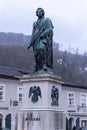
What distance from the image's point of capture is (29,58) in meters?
90.9

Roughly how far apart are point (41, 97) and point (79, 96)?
126 feet

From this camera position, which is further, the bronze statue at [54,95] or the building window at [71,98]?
the building window at [71,98]

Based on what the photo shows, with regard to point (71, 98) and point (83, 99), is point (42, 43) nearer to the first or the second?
point (71, 98)

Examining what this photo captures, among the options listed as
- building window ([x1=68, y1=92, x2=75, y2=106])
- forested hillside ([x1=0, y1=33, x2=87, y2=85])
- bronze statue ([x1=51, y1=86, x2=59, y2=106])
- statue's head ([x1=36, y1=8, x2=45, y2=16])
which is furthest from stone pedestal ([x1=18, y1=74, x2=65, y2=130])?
forested hillside ([x1=0, y1=33, x2=87, y2=85])

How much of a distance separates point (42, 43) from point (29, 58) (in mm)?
74589

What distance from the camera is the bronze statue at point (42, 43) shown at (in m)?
16.2

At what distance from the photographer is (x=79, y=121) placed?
5403 centimetres

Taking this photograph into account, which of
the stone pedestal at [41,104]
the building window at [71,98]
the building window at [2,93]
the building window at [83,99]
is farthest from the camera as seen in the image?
the building window at [83,99]

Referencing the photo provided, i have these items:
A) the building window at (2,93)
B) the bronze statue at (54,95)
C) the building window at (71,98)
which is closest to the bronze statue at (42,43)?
the bronze statue at (54,95)

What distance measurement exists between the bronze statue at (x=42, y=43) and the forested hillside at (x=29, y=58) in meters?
63.7

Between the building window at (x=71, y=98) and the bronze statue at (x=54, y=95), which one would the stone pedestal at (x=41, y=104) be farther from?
the building window at (x=71, y=98)

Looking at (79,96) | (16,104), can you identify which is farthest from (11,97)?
(79,96)

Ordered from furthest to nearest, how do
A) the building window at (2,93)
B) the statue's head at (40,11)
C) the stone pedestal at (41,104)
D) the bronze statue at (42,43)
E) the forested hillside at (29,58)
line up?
the forested hillside at (29,58) → the building window at (2,93) → the statue's head at (40,11) → the bronze statue at (42,43) → the stone pedestal at (41,104)

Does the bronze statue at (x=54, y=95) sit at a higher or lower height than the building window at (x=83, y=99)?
lower
